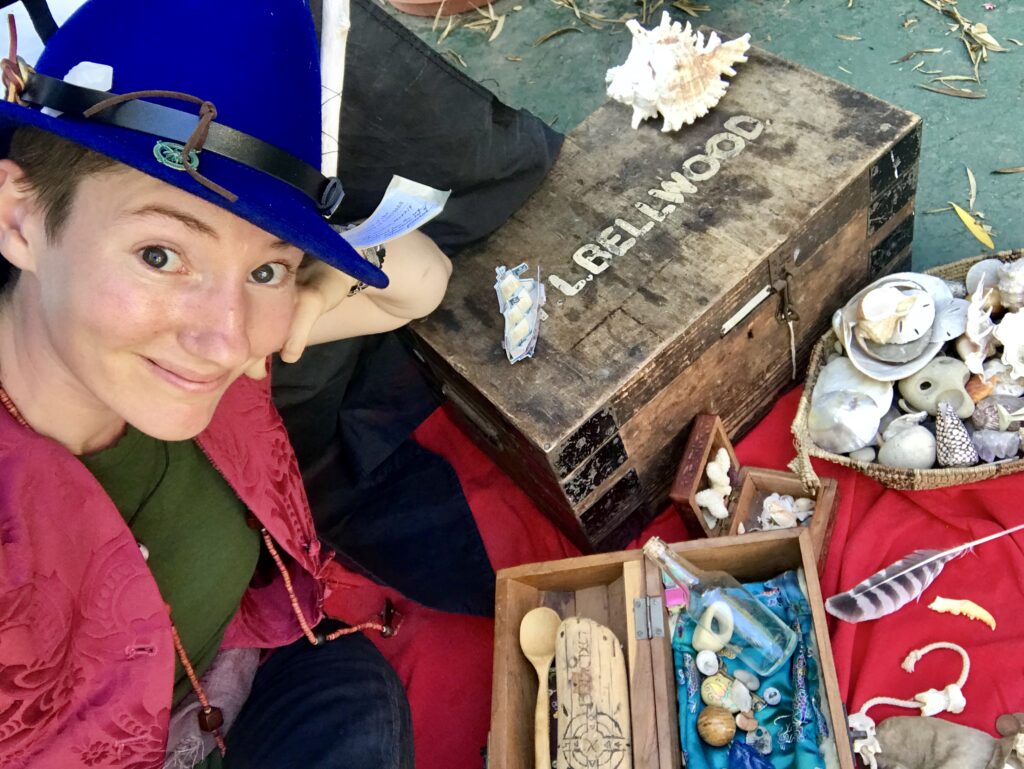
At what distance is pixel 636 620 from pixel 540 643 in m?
0.15

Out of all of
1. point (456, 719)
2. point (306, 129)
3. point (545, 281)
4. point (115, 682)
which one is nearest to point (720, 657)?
point (456, 719)

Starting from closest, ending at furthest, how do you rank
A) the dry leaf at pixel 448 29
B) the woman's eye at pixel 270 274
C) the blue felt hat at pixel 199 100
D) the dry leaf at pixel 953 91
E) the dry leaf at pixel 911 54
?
the blue felt hat at pixel 199 100 → the woman's eye at pixel 270 274 → the dry leaf at pixel 953 91 → the dry leaf at pixel 911 54 → the dry leaf at pixel 448 29

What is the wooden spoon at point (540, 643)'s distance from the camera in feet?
3.76

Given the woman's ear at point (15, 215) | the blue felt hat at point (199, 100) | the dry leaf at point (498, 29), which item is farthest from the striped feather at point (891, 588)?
the dry leaf at point (498, 29)

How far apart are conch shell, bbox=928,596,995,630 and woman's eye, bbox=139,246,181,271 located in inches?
47.2

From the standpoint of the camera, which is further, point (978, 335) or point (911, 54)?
point (911, 54)

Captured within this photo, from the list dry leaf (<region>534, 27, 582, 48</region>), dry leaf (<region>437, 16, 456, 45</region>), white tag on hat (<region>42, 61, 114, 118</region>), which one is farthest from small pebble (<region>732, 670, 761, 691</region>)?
dry leaf (<region>437, 16, 456, 45</region>)

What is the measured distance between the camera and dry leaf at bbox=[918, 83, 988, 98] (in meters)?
1.92

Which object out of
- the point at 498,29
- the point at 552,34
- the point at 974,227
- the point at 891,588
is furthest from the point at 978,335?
the point at 498,29

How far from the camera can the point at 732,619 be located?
116 centimetres

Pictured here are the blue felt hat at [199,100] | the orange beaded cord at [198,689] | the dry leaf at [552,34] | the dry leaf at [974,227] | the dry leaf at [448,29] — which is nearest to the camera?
the blue felt hat at [199,100]

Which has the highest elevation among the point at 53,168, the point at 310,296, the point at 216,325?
the point at 53,168

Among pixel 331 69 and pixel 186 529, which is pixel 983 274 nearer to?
pixel 331 69

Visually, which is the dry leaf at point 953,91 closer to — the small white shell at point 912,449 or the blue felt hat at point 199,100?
the small white shell at point 912,449
